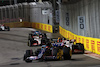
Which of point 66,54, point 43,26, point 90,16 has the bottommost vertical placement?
point 66,54

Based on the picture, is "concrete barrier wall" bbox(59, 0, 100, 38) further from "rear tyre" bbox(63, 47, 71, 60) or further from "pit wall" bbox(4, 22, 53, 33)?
"pit wall" bbox(4, 22, 53, 33)

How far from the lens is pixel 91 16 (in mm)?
16891

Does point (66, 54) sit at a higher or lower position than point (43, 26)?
lower

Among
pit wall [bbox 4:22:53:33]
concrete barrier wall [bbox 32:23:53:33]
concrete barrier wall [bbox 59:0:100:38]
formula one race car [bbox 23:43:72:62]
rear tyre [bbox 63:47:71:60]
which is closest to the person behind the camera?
formula one race car [bbox 23:43:72:62]

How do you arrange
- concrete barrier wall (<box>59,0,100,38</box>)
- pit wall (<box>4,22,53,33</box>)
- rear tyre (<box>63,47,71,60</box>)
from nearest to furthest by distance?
rear tyre (<box>63,47,71,60</box>) < concrete barrier wall (<box>59,0,100,38</box>) < pit wall (<box>4,22,53,33</box>)

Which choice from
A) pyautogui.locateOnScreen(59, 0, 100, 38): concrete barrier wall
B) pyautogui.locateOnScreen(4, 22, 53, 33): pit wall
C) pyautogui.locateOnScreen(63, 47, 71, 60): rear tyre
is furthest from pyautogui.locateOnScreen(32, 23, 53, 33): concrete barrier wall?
pyautogui.locateOnScreen(63, 47, 71, 60): rear tyre

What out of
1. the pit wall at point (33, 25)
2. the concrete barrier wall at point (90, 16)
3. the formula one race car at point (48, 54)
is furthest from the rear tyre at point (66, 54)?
the pit wall at point (33, 25)

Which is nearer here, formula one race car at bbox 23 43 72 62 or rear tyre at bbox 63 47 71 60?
formula one race car at bbox 23 43 72 62

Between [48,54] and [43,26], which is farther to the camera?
[43,26]

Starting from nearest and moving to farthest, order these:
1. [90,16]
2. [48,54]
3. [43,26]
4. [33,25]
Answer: [48,54], [90,16], [43,26], [33,25]

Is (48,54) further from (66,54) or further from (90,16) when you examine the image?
(90,16)

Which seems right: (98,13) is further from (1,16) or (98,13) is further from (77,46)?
(1,16)

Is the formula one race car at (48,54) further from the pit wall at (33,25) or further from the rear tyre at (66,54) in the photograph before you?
the pit wall at (33,25)

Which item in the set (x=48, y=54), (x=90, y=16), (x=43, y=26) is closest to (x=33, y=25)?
(x=43, y=26)
